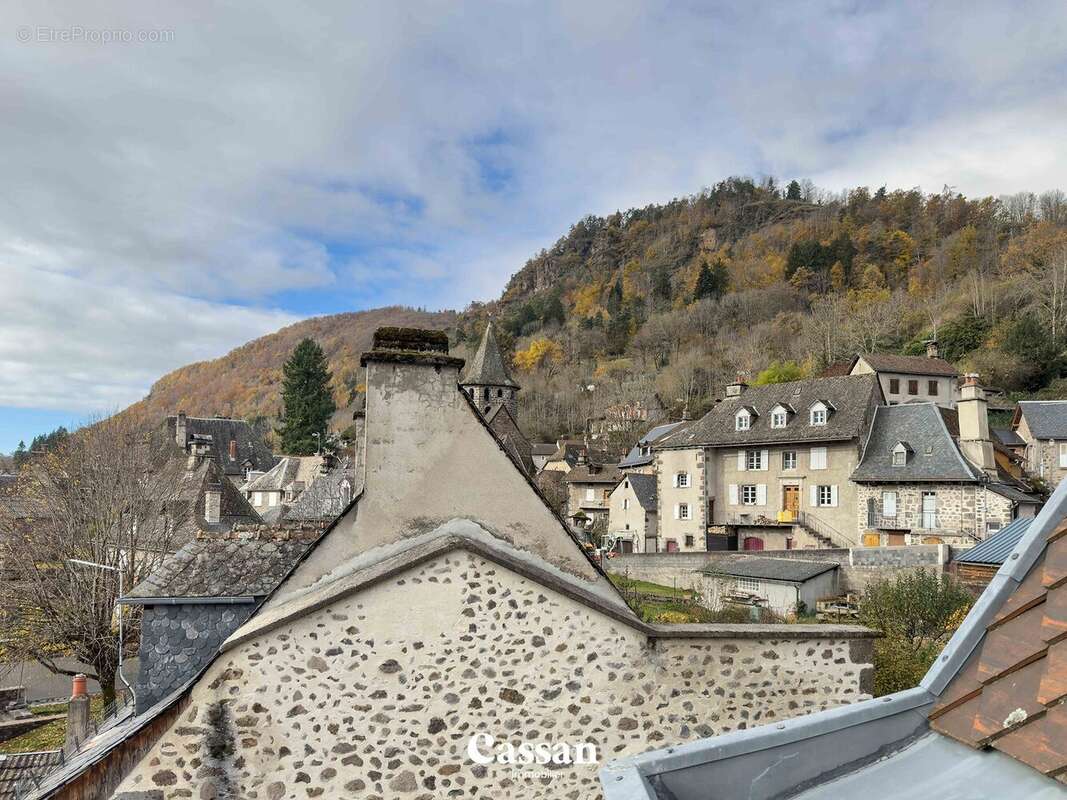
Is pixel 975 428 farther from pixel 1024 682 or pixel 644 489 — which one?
pixel 1024 682

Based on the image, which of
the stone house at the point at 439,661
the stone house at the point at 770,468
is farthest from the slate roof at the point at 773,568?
the stone house at the point at 439,661

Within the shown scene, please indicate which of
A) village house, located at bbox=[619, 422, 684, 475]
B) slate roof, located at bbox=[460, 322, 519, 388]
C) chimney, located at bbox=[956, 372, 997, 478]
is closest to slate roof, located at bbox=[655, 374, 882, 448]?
chimney, located at bbox=[956, 372, 997, 478]

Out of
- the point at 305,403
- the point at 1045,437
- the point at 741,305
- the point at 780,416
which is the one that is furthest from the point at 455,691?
the point at 741,305

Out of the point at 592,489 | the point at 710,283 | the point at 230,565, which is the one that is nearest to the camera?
the point at 230,565

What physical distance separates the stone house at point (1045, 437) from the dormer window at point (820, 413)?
533 inches

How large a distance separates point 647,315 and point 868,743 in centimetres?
10528

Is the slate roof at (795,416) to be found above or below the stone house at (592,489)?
above

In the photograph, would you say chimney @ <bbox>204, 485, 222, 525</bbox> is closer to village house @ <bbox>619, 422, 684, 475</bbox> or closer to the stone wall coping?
the stone wall coping

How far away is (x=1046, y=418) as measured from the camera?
37375 millimetres

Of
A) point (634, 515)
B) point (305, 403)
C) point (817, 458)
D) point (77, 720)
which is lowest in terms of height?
point (77, 720)

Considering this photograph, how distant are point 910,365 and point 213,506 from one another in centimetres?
4559

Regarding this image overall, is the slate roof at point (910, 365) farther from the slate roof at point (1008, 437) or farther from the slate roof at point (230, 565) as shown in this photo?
the slate roof at point (230, 565)

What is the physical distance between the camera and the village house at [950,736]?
5.85 feet

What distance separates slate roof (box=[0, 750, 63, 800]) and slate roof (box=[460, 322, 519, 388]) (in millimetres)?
30884
